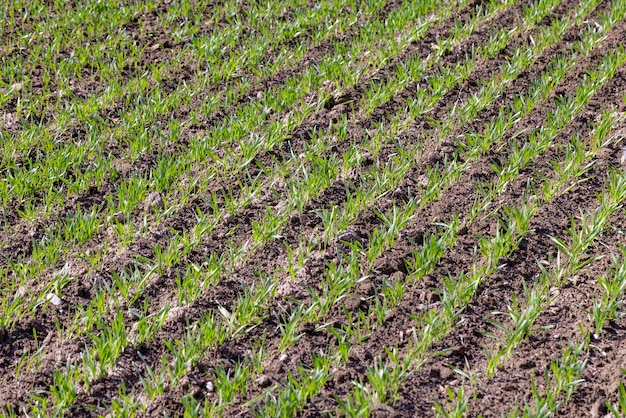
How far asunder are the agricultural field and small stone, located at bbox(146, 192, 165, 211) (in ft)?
0.10

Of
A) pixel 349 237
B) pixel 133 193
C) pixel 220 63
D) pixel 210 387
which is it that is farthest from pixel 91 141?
pixel 210 387

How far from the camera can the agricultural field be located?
353cm

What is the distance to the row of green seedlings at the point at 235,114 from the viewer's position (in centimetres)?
477

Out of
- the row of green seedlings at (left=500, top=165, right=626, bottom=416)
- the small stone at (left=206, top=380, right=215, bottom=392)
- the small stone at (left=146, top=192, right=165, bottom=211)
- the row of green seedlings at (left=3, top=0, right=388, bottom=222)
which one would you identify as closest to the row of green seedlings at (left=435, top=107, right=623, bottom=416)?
the row of green seedlings at (left=500, top=165, right=626, bottom=416)

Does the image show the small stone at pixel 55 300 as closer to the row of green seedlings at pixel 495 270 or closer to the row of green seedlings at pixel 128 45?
the row of green seedlings at pixel 495 270

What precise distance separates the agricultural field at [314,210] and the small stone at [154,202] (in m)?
0.03

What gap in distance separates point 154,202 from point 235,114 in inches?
42.4

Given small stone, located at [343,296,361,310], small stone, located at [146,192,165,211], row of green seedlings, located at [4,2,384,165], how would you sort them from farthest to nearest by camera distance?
1. row of green seedlings, located at [4,2,384,165]
2. small stone, located at [146,192,165,211]
3. small stone, located at [343,296,361,310]

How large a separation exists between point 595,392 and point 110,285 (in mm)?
2119

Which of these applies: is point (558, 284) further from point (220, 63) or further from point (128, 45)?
point (128, 45)

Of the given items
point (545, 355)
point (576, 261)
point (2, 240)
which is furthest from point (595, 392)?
point (2, 240)

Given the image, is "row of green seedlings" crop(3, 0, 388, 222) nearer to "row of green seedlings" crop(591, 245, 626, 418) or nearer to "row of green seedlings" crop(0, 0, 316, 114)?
"row of green seedlings" crop(0, 0, 316, 114)

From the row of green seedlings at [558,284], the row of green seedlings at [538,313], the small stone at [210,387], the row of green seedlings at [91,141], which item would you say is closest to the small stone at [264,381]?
the small stone at [210,387]

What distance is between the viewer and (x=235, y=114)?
215 inches
